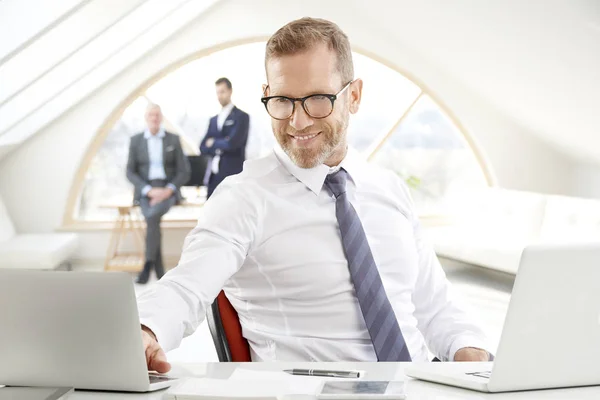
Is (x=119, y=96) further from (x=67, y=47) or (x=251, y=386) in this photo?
(x=251, y=386)

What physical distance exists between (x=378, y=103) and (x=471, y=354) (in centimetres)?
630

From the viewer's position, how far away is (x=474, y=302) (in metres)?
5.71

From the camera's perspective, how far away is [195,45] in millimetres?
7465

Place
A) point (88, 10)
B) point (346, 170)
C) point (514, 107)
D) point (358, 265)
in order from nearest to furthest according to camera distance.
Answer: point (358, 265) → point (346, 170) → point (88, 10) → point (514, 107)

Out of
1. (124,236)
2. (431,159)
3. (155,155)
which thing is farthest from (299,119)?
(431,159)

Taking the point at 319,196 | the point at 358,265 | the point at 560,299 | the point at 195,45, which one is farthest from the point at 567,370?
the point at 195,45

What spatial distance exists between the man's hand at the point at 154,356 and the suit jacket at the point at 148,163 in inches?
→ 212

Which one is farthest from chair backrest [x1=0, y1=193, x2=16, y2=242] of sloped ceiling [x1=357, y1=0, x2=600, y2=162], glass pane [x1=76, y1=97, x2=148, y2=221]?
sloped ceiling [x1=357, y1=0, x2=600, y2=162]

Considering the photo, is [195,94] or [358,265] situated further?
[195,94]

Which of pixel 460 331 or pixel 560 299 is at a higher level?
pixel 560 299

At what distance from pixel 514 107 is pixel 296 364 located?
19.5 ft

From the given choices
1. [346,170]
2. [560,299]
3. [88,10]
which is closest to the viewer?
[560,299]

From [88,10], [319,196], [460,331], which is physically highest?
[88,10]

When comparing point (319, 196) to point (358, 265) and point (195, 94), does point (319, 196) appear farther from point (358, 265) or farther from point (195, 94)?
point (195, 94)
